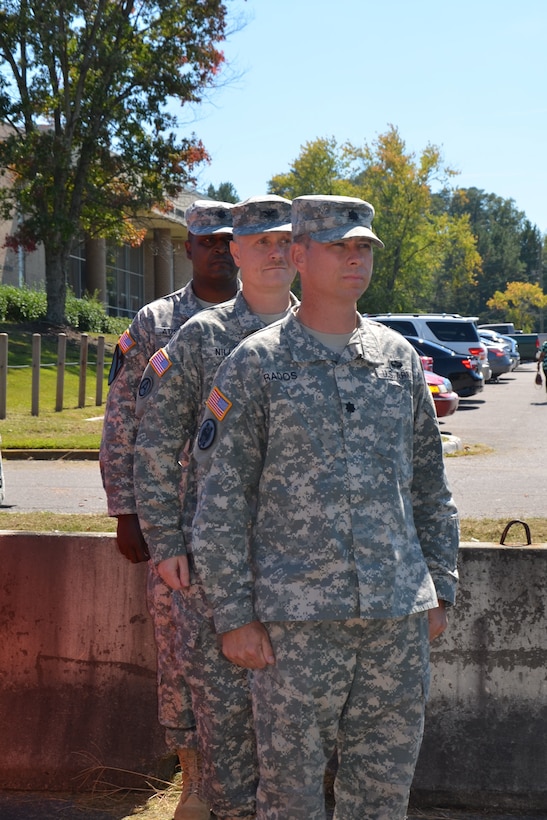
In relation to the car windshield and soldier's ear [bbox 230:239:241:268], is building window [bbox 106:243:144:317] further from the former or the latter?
soldier's ear [bbox 230:239:241:268]

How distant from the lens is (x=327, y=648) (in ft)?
9.50

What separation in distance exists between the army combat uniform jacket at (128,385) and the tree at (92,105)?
23.9 meters

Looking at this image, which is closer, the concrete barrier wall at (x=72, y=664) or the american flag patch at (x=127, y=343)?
the american flag patch at (x=127, y=343)

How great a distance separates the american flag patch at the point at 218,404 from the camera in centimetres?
302

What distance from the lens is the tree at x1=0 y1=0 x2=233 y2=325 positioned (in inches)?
1078

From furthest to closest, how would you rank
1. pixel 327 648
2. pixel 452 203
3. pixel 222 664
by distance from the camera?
pixel 452 203, pixel 222 664, pixel 327 648

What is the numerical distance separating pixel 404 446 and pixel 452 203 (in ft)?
469

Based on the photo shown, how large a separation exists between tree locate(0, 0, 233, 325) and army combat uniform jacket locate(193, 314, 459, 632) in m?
25.3

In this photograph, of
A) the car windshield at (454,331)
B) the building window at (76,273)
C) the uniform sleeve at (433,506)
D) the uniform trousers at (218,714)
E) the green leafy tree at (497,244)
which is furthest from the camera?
the green leafy tree at (497,244)

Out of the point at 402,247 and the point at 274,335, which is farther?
the point at 402,247

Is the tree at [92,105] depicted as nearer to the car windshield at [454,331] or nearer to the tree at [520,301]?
the car windshield at [454,331]

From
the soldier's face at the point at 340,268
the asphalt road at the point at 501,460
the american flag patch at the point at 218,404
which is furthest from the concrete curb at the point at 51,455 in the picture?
the soldier's face at the point at 340,268

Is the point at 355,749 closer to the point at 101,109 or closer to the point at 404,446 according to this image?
the point at 404,446

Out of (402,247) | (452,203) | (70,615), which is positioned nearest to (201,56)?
(70,615)
